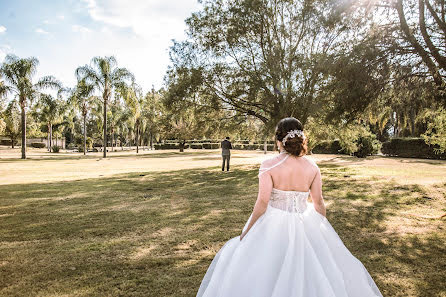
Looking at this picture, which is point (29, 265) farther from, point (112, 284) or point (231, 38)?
point (231, 38)

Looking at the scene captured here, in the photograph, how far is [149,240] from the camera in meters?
5.66

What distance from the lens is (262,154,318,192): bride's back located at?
283cm

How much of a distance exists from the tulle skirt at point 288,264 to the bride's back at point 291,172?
28cm

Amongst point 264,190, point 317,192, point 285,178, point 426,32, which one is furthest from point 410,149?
point 264,190

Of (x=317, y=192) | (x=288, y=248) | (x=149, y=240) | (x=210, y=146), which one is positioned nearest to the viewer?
(x=288, y=248)

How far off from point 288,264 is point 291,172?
83cm

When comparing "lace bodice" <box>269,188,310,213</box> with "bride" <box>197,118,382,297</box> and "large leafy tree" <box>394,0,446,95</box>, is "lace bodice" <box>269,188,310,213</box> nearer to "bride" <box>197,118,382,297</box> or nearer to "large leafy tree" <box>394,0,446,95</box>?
"bride" <box>197,118,382,297</box>

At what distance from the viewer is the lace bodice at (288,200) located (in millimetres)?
2915

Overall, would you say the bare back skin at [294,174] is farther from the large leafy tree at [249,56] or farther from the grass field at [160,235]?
the large leafy tree at [249,56]

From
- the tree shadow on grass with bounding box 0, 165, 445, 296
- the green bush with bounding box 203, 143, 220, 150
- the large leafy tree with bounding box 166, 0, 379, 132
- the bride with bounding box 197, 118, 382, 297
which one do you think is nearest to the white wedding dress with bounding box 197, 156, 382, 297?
the bride with bounding box 197, 118, 382, 297

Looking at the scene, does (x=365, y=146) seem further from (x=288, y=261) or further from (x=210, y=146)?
(x=210, y=146)

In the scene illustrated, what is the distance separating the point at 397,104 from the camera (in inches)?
442

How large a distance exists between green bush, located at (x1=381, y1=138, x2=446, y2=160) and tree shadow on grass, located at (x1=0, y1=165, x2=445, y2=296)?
2136cm

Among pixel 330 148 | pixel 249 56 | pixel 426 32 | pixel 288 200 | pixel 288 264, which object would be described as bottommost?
pixel 288 264
